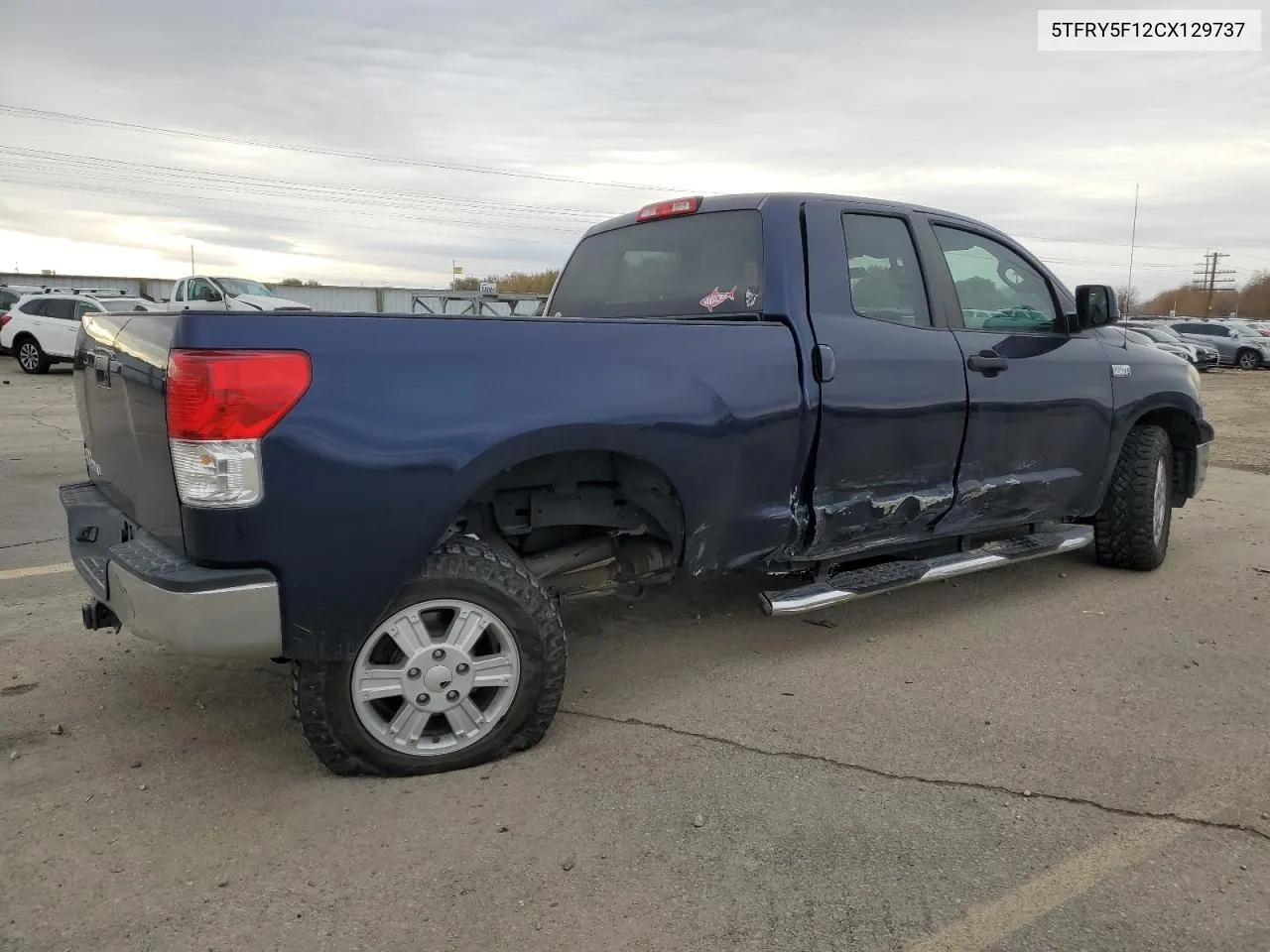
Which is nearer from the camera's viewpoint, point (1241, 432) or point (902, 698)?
point (902, 698)

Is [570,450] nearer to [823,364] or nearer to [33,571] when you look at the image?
[823,364]

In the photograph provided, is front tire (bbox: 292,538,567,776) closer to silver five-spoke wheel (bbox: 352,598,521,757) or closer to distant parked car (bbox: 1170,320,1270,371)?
silver five-spoke wheel (bbox: 352,598,521,757)

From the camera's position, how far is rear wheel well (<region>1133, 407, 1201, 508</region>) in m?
5.40

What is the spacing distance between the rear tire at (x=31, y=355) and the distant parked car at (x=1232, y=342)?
34.5 m

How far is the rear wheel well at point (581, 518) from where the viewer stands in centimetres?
316

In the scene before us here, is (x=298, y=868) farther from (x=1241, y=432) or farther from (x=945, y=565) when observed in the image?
(x=1241, y=432)

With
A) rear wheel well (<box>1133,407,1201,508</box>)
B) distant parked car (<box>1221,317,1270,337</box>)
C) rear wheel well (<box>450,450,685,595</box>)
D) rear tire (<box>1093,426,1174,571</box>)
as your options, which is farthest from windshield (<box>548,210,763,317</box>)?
distant parked car (<box>1221,317,1270,337</box>)

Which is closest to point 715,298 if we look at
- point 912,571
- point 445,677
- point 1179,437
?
point 912,571

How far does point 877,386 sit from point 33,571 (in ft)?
14.5

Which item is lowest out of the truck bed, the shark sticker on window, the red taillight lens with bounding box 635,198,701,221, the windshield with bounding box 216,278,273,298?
the truck bed

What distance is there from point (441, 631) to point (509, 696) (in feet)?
0.98

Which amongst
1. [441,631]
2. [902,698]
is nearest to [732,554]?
[902,698]

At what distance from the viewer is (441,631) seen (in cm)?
295

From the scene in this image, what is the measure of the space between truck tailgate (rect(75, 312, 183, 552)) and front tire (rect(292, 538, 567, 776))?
621mm
